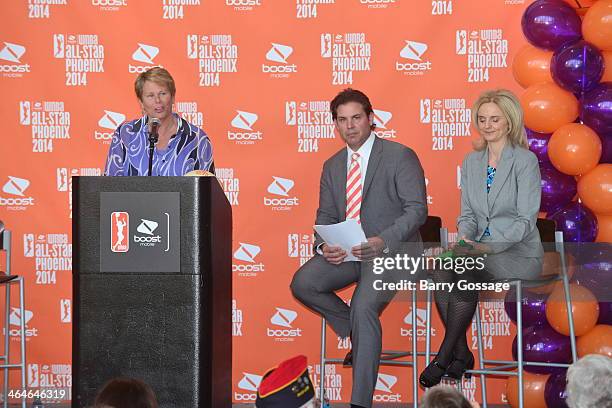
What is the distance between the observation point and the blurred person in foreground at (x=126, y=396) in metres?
1.94

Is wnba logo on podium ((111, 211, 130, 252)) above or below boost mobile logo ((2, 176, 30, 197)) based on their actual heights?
below

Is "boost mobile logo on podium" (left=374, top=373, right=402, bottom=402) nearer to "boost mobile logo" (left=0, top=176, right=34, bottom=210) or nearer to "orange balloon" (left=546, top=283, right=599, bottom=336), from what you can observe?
"orange balloon" (left=546, top=283, right=599, bottom=336)

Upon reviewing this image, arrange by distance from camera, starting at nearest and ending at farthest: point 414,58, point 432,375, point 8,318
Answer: point 432,375, point 8,318, point 414,58

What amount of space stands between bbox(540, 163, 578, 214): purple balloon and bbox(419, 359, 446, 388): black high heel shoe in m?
1.12

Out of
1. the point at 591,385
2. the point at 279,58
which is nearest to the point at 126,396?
the point at 591,385

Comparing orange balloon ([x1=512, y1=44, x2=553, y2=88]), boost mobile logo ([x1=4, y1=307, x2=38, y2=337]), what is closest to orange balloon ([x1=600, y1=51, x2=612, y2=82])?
orange balloon ([x1=512, y1=44, x2=553, y2=88])

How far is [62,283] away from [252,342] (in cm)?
115

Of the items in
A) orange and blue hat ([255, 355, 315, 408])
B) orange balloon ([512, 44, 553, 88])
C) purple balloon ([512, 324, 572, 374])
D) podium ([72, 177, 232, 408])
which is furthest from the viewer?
orange balloon ([512, 44, 553, 88])

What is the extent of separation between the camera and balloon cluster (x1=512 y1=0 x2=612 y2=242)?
4.37 meters

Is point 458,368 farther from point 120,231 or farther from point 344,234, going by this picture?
point 120,231

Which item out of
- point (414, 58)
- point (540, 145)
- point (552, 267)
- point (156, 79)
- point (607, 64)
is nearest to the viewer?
point (156, 79)

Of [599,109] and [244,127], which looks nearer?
[599,109]

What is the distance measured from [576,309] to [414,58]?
1.68 metres

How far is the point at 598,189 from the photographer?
4.36 m
